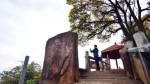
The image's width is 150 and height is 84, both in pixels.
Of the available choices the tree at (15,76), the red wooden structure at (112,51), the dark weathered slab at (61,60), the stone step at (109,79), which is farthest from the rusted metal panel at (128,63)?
the tree at (15,76)

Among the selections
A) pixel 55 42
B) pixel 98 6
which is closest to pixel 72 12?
pixel 98 6

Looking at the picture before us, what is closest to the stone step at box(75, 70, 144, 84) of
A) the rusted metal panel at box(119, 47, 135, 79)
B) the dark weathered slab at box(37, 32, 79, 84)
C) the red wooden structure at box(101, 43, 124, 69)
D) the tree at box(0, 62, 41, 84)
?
the rusted metal panel at box(119, 47, 135, 79)

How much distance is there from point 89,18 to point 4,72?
863cm

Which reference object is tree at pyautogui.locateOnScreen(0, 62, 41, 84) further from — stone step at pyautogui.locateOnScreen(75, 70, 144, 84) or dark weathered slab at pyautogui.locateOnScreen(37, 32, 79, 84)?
stone step at pyautogui.locateOnScreen(75, 70, 144, 84)

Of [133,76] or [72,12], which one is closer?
[133,76]

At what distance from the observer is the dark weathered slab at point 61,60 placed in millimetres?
5090

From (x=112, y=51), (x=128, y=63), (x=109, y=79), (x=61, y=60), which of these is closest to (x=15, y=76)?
(x=61, y=60)

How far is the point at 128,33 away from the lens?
10.7m

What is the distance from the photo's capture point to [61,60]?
5.56m

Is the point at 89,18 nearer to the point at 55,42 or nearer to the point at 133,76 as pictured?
the point at 55,42

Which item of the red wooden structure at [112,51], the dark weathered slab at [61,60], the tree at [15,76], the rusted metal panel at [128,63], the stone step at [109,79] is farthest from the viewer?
the tree at [15,76]

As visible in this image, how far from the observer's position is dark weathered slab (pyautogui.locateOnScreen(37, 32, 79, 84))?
5.09 metres

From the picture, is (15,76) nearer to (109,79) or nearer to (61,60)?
(61,60)

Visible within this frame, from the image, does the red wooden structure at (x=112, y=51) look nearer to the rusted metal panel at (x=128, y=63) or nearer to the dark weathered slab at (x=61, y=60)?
the rusted metal panel at (x=128, y=63)
